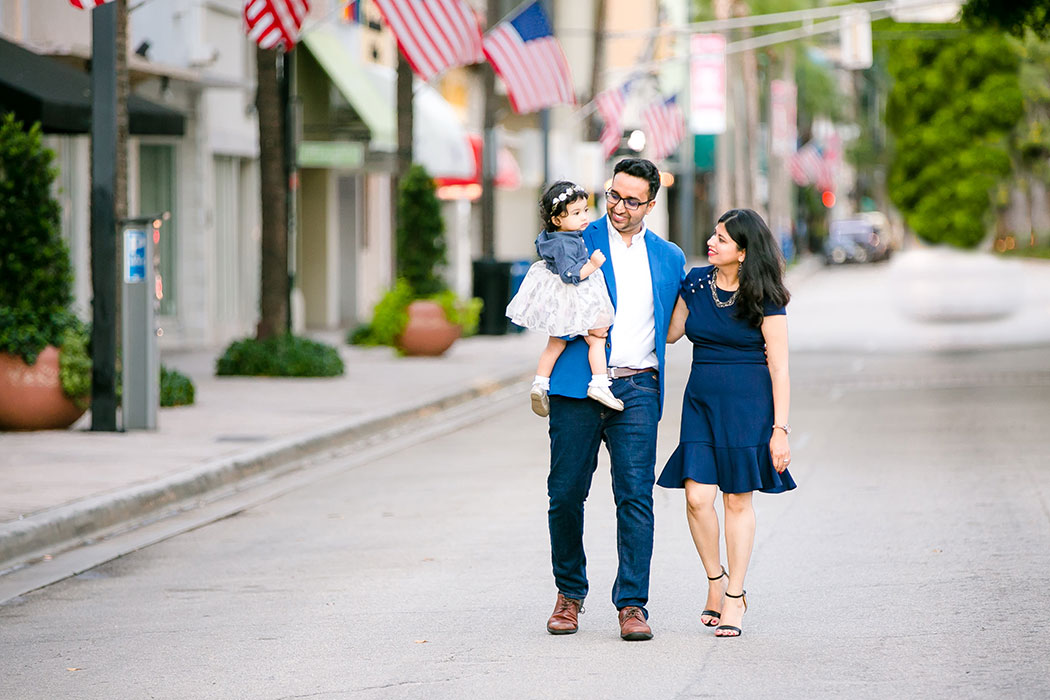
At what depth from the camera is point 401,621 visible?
7.91 meters

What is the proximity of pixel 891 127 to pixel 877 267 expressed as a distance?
1637 centimetres

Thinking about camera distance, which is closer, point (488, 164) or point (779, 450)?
point (779, 450)

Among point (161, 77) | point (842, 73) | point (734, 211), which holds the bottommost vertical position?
point (734, 211)

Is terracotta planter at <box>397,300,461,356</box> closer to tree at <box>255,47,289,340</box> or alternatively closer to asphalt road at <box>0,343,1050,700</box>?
tree at <box>255,47,289,340</box>

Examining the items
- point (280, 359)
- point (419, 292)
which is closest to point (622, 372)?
point (280, 359)

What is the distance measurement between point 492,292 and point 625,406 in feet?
71.9

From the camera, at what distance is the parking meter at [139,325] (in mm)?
14672

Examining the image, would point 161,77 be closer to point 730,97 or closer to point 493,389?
point 493,389

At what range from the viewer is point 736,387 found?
23.9ft

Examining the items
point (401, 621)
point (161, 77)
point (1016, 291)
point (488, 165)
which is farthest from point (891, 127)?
point (401, 621)

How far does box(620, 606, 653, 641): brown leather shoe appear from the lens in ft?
23.8

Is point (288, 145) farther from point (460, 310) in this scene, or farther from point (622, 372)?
point (622, 372)

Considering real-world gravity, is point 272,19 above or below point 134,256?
above

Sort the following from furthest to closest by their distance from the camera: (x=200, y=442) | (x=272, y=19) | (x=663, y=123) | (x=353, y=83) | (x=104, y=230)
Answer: (x=663, y=123), (x=353, y=83), (x=272, y=19), (x=104, y=230), (x=200, y=442)
